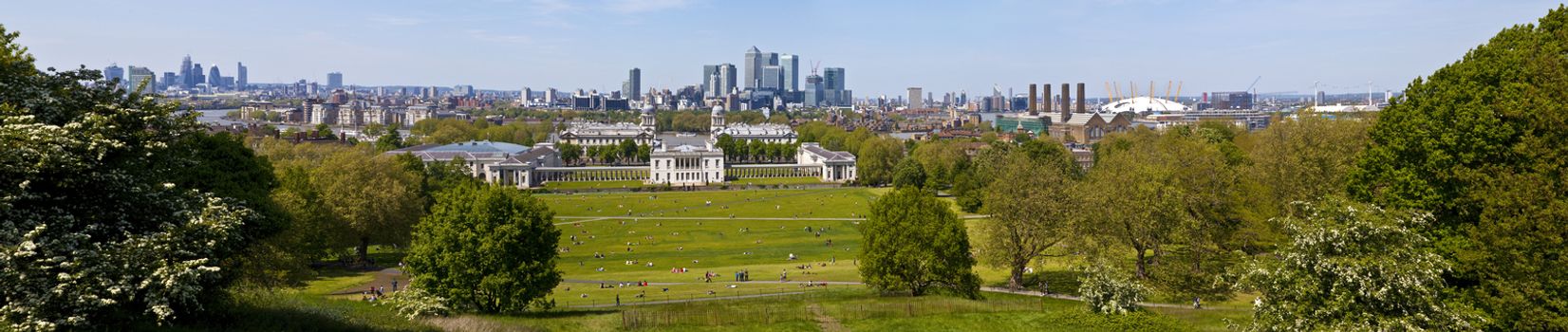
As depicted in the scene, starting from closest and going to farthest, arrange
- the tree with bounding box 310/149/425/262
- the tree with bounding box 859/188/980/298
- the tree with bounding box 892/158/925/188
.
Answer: the tree with bounding box 859/188/980/298
the tree with bounding box 310/149/425/262
the tree with bounding box 892/158/925/188

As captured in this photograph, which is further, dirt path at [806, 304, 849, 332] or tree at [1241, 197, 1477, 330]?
dirt path at [806, 304, 849, 332]

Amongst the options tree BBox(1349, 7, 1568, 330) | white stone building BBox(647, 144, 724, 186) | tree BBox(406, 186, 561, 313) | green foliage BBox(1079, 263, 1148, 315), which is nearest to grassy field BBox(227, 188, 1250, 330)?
green foliage BBox(1079, 263, 1148, 315)

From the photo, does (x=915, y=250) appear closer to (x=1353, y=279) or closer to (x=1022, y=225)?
(x=1022, y=225)

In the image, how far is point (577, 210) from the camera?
7000 cm

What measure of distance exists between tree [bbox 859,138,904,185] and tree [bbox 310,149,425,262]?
5514cm

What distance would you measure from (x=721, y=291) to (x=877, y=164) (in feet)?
209

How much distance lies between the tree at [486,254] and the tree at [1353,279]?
57.3 feet

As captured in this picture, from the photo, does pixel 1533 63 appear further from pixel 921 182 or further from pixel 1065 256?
pixel 921 182

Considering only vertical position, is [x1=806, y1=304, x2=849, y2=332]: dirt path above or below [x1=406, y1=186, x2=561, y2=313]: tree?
below

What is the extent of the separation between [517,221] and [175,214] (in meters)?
12.5

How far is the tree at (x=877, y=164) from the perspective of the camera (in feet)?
319

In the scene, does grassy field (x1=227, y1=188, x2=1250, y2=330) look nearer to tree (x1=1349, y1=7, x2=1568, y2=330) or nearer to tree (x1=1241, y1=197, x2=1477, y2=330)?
tree (x1=1241, y1=197, x2=1477, y2=330)

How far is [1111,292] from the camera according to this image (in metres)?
21.6

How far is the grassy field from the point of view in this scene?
23250 millimetres
